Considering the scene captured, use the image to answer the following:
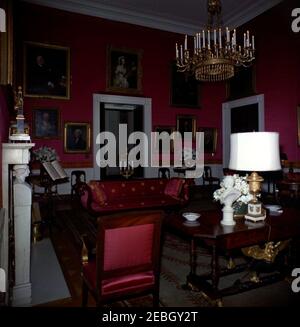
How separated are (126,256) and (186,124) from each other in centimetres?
857

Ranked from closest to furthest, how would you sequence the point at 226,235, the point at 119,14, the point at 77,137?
the point at 226,235 → the point at 77,137 → the point at 119,14

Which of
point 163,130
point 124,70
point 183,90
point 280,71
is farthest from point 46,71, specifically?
point 280,71

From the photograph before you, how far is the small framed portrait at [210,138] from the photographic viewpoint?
10.5m

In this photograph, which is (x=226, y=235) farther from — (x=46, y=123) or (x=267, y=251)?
(x=46, y=123)

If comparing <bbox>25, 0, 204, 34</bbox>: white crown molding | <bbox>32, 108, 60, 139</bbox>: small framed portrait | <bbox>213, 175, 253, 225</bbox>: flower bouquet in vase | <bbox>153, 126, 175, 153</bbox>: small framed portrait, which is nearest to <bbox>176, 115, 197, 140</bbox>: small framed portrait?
<bbox>153, 126, 175, 153</bbox>: small framed portrait

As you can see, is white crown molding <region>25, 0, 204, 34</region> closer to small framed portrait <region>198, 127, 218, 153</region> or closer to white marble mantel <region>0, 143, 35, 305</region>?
small framed portrait <region>198, 127, 218, 153</region>

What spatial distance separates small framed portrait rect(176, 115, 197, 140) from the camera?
10.1 metres

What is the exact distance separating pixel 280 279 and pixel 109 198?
3.67 m

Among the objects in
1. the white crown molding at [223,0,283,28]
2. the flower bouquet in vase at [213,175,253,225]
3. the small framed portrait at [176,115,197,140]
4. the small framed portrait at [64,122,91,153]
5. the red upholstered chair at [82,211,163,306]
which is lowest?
the red upholstered chair at [82,211,163,306]

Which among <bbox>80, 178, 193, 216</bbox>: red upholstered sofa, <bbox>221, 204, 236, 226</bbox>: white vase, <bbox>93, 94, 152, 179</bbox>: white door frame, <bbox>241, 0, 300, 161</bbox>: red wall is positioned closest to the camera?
<bbox>221, 204, 236, 226</bbox>: white vase

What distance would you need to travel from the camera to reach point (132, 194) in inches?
239

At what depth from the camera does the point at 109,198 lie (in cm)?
583

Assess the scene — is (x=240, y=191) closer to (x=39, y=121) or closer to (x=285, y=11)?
(x=39, y=121)

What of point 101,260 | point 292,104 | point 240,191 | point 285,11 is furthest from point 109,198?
point 285,11
